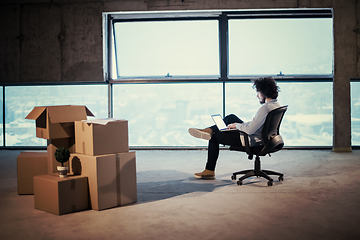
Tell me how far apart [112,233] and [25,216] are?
2.83 feet

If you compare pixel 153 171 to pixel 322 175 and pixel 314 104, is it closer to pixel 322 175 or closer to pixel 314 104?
pixel 322 175

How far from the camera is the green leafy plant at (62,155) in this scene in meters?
2.86

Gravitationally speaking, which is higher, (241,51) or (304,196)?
(241,51)

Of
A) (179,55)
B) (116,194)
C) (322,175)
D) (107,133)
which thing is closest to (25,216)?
(116,194)

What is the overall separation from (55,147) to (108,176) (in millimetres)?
578

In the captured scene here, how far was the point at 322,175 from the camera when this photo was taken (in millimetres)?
4168

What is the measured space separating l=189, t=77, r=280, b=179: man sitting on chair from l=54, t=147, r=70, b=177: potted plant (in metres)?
1.53

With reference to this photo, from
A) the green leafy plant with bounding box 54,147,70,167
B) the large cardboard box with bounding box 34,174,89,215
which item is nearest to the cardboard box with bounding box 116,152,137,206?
the large cardboard box with bounding box 34,174,89,215

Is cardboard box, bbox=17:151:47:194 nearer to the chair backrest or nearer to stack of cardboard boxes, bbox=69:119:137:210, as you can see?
stack of cardboard boxes, bbox=69:119:137:210

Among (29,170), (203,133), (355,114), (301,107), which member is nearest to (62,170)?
(29,170)

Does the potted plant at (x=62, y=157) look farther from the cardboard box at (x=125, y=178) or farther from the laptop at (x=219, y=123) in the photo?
the laptop at (x=219, y=123)

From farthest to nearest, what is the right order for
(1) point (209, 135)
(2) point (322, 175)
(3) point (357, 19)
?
(3) point (357, 19)
(2) point (322, 175)
(1) point (209, 135)

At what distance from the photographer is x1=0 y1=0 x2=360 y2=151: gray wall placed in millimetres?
6441

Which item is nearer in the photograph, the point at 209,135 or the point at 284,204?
the point at 284,204
